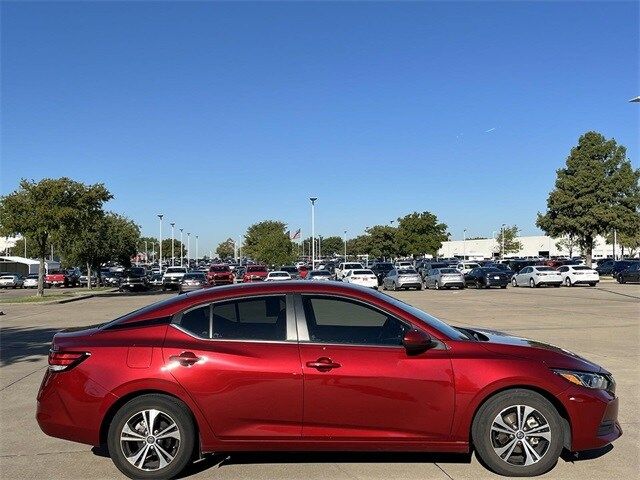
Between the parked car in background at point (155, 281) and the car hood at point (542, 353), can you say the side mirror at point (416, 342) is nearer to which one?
the car hood at point (542, 353)

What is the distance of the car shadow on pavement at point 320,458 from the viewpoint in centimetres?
557

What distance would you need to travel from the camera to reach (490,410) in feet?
16.6

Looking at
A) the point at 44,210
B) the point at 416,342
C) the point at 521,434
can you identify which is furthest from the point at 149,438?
the point at 44,210

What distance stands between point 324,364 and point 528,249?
140 meters

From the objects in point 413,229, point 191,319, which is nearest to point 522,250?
point 413,229

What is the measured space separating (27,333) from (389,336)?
13650mm

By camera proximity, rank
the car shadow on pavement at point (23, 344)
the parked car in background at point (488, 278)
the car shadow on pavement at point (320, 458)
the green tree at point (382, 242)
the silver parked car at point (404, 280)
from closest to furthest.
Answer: the car shadow on pavement at point (320, 458) → the car shadow on pavement at point (23, 344) → the silver parked car at point (404, 280) → the parked car in background at point (488, 278) → the green tree at point (382, 242)

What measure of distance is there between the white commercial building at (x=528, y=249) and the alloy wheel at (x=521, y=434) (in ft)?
361

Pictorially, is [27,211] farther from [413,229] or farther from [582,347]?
[413,229]

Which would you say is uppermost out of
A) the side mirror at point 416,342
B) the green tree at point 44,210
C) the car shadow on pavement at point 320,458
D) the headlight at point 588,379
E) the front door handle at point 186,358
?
the green tree at point 44,210

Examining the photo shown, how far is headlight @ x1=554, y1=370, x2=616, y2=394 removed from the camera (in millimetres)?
5176

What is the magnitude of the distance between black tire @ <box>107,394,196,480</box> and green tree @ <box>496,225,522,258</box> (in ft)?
412

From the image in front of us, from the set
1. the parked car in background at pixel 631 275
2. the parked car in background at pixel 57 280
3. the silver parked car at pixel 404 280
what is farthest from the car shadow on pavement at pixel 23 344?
the parked car in background at pixel 57 280

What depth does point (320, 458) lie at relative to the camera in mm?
5703
